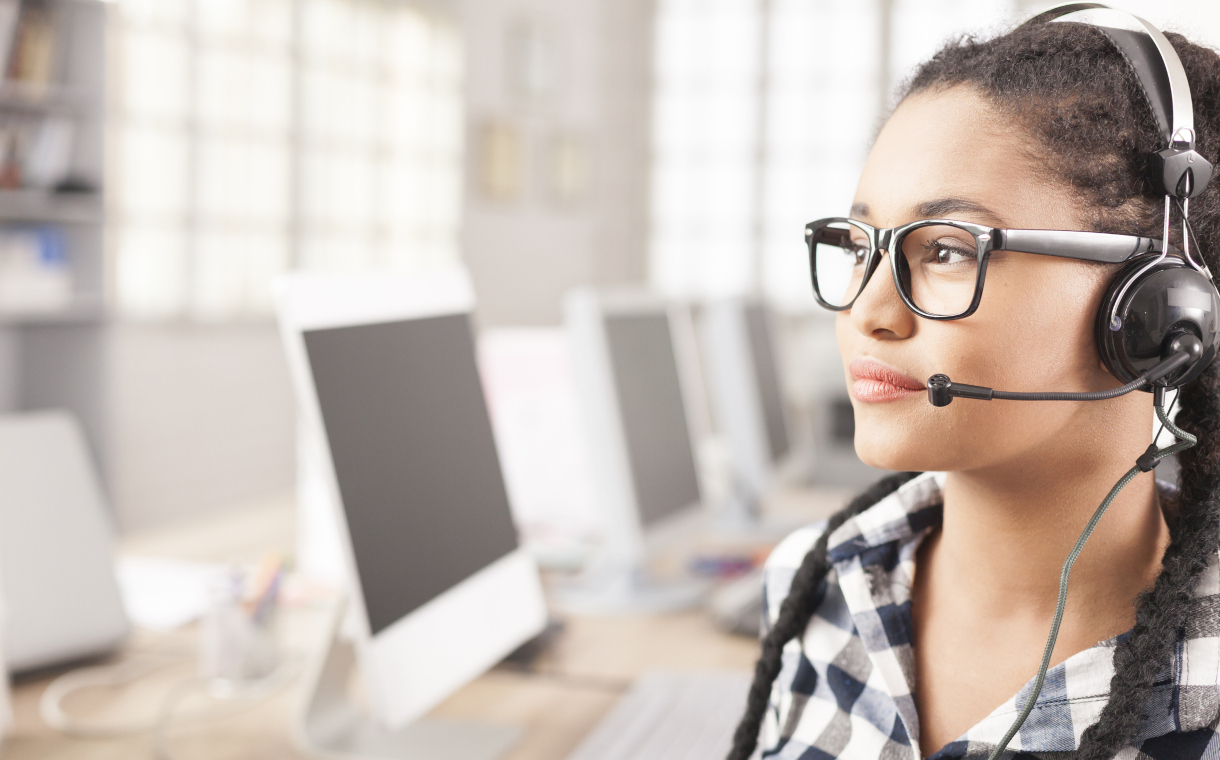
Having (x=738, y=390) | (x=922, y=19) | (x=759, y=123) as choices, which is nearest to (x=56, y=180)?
(x=738, y=390)

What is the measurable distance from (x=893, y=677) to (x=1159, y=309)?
1.09 feet

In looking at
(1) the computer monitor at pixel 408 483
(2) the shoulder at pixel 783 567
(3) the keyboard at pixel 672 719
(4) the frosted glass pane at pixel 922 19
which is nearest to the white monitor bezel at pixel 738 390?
(3) the keyboard at pixel 672 719

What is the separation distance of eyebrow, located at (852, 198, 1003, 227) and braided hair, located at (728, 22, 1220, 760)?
1.9 inches

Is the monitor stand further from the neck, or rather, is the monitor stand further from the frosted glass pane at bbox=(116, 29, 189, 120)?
the frosted glass pane at bbox=(116, 29, 189, 120)

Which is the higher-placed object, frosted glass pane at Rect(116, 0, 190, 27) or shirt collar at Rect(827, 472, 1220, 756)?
frosted glass pane at Rect(116, 0, 190, 27)

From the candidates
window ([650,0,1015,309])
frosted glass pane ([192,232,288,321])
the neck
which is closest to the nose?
the neck

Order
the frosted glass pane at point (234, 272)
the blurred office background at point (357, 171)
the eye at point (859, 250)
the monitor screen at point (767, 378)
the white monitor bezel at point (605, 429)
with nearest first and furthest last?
the eye at point (859, 250) → the white monitor bezel at point (605, 429) → the monitor screen at point (767, 378) → the blurred office background at point (357, 171) → the frosted glass pane at point (234, 272)

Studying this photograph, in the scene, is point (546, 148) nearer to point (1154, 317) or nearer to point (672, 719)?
point (672, 719)

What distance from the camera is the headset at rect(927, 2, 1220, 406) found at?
63 cm

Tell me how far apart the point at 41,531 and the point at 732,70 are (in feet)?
19.0

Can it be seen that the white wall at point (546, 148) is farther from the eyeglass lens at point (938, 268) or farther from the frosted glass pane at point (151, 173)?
the eyeglass lens at point (938, 268)

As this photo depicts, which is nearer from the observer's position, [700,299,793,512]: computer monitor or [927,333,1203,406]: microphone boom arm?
[927,333,1203,406]: microphone boom arm

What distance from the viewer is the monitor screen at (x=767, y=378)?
2574mm

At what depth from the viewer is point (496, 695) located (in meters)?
1.32
